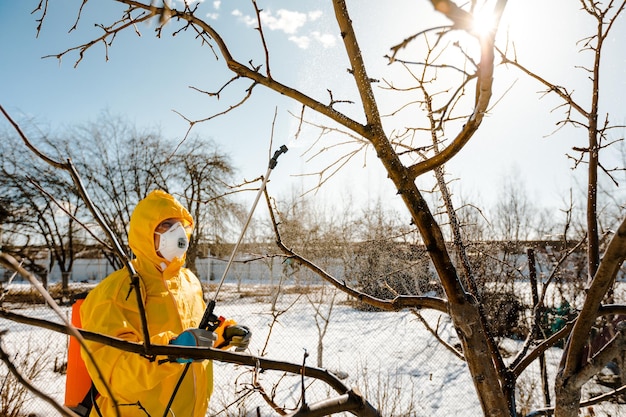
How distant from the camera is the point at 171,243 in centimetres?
221

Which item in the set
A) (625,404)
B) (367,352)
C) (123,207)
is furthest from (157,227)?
(123,207)

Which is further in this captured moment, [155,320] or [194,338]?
[155,320]

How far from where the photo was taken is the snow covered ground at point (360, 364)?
5.09 meters

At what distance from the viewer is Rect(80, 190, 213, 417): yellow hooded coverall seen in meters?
1.73

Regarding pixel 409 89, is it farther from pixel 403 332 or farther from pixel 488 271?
pixel 403 332

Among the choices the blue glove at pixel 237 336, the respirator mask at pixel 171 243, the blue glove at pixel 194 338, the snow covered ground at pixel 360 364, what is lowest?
the snow covered ground at pixel 360 364

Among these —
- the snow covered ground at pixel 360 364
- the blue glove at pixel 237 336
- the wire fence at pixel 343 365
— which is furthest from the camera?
the snow covered ground at pixel 360 364

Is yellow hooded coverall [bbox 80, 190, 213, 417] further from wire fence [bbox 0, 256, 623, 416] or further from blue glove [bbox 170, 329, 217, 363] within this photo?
wire fence [bbox 0, 256, 623, 416]

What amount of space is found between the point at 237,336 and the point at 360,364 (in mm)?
5706

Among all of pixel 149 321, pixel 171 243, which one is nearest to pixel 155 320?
pixel 149 321

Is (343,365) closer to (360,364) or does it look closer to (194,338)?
(360,364)

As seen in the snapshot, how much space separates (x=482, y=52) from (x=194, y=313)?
2304 mm

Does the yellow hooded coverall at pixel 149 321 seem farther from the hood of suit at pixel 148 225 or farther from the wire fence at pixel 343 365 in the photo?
the wire fence at pixel 343 365

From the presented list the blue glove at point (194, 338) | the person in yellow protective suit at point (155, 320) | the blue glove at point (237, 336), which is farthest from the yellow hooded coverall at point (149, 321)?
the blue glove at point (237, 336)
